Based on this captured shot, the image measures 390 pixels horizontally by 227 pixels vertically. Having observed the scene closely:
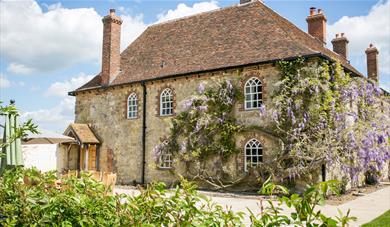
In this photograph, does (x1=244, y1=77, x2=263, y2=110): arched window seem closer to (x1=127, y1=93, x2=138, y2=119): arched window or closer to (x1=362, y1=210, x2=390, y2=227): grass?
(x1=127, y1=93, x2=138, y2=119): arched window

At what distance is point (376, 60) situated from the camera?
2394 cm

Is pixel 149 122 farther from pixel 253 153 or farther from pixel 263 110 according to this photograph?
pixel 263 110

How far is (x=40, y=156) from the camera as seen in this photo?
18.9 m

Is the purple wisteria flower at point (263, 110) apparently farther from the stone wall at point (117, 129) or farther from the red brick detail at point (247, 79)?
the stone wall at point (117, 129)

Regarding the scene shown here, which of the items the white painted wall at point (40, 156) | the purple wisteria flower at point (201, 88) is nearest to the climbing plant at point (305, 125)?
the purple wisteria flower at point (201, 88)

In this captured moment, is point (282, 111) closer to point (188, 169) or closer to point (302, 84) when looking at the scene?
point (302, 84)

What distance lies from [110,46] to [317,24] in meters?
11.7

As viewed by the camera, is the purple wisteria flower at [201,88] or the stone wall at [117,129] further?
the stone wall at [117,129]

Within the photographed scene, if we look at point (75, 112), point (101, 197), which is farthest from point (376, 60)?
point (101, 197)

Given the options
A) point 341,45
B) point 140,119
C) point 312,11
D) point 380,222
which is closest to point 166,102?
point 140,119

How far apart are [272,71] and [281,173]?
4138mm

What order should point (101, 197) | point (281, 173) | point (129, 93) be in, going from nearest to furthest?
1. point (101, 197)
2. point (281, 173)
3. point (129, 93)

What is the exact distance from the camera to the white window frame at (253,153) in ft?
47.4

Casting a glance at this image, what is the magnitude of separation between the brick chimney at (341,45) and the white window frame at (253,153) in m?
11.9
